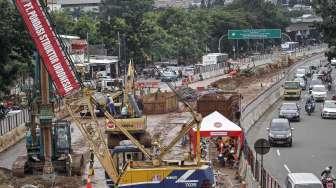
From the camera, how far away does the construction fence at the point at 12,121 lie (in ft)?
152

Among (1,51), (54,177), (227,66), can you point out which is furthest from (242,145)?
(227,66)

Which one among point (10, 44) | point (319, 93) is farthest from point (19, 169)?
point (319, 93)

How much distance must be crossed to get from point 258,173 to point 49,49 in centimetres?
901

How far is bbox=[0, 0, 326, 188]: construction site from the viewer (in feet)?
81.2

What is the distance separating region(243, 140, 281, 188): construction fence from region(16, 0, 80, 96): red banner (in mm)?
7270

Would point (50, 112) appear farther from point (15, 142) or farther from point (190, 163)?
point (15, 142)

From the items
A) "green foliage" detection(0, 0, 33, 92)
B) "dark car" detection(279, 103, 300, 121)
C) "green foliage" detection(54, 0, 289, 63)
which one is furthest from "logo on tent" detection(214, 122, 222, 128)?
"green foliage" detection(54, 0, 289, 63)

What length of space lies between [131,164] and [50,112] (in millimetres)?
5744

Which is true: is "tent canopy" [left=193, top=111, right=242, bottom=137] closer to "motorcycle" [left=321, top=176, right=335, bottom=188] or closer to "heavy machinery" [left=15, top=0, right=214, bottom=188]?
"heavy machinery" [left=15, top=0, right=214, bottom=188]

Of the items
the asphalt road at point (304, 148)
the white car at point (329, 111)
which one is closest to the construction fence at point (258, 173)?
the asphalt road at point (304, 148)

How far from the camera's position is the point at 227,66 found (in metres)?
115

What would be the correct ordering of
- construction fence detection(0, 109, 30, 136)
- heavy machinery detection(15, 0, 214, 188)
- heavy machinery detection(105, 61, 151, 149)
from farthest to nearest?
construction fence detection(0, 109, 30, 136) < heavy machinery detection(105, 61, 151, 149) < heavy machinery detection(15, 0, 214, 188)

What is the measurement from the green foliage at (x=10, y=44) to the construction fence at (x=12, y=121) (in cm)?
393

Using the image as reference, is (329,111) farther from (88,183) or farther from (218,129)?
(88,183)
